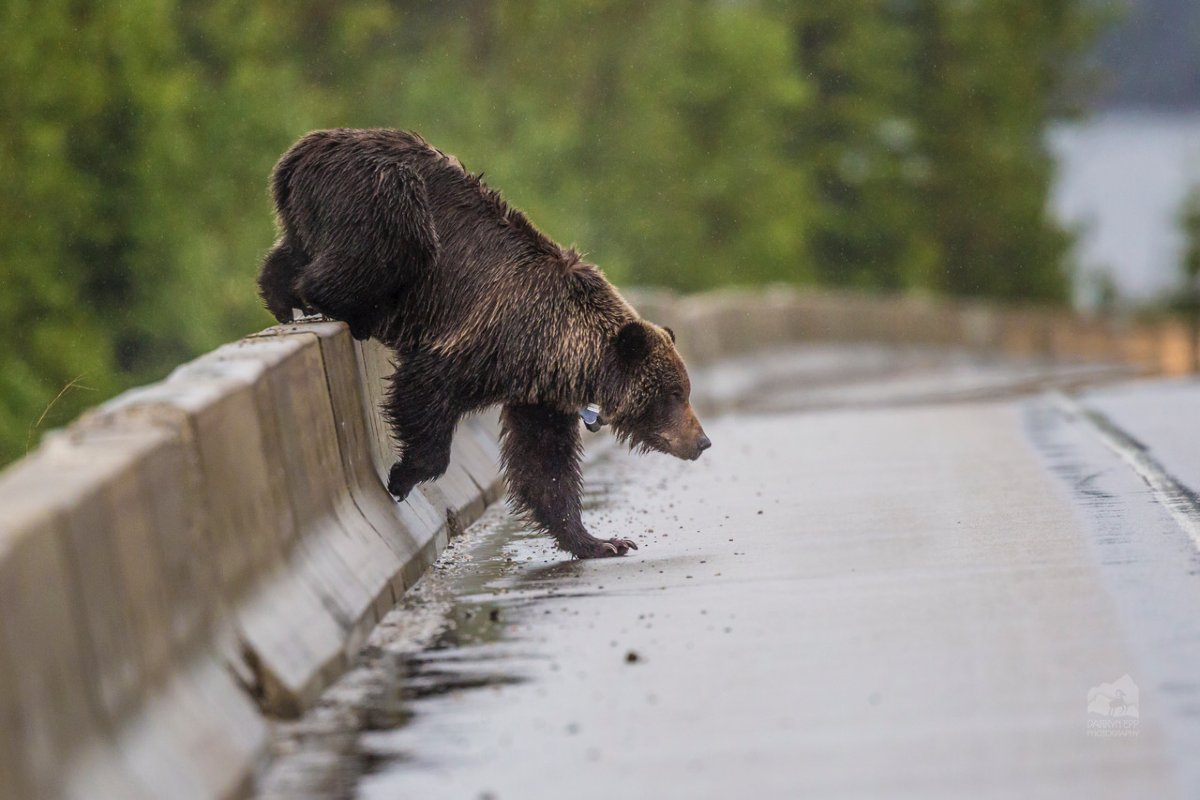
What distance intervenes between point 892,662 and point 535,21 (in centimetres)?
6563

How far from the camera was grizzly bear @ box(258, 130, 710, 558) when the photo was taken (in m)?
11.8

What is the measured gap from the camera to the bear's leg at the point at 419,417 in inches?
464

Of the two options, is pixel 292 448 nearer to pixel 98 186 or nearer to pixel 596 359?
pixel 596 359

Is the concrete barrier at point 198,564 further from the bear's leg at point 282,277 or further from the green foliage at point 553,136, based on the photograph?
the green foliage at point 553,136

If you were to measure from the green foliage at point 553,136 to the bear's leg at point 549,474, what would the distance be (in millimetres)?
10270

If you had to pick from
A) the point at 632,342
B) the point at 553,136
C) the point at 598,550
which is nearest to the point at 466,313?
the point at 632,342

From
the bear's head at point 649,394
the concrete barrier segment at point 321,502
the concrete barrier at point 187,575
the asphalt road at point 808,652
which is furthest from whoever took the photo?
the bear's head at point 649,394

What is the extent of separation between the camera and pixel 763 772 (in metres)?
6.88

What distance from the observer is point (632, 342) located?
12.1m

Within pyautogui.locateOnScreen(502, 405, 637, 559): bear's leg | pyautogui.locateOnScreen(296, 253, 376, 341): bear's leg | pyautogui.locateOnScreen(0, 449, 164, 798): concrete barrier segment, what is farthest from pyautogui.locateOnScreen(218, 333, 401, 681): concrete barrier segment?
pyautogui.locateOnScreen(0, 449, 164, 798): concrete barrier segment

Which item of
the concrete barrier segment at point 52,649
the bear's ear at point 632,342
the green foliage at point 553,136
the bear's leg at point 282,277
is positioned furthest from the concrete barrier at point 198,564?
the green foliage at point 553,136

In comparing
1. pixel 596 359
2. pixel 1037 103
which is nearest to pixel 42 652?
pixel 596 359

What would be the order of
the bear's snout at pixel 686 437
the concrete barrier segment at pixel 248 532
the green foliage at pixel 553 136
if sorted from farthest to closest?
the green foliage at pixel 553 136 → the bear's snout at pixel 686 437 → the concrete barrier segment at pixel 248 532

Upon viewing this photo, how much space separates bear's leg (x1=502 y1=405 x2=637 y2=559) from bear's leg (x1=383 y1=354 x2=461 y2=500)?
47 cm
